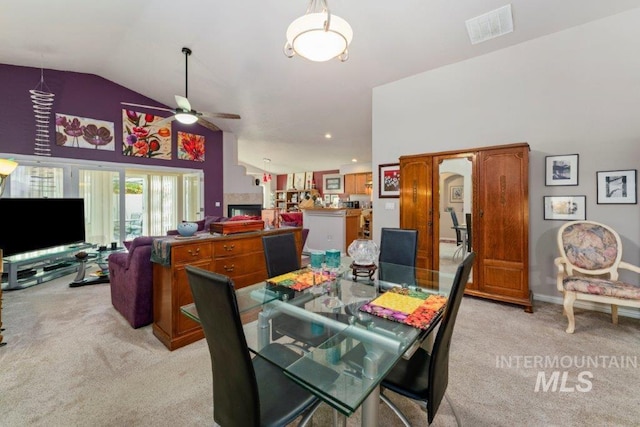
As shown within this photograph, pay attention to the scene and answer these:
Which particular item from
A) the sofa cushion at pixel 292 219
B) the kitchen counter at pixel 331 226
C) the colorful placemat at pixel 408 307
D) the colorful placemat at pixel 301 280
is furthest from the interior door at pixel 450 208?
the sofa cushion at pixel 292 219

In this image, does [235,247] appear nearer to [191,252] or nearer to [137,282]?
[191,252]

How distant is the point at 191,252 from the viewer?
7.61 ft

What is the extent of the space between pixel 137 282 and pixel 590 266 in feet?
14.9

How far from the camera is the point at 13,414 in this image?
157 centimetres

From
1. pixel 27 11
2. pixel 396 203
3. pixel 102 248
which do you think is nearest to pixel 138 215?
pixel 102 248

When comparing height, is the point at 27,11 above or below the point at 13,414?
above

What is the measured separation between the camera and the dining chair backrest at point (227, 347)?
86 cm

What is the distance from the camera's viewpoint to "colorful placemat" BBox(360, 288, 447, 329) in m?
1.32

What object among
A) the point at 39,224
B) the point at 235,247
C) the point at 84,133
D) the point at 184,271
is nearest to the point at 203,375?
the point at 184,271

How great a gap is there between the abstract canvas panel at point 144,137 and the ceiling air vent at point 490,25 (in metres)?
5.40

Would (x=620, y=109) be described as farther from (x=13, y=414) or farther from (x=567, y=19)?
(x=13, y=414)

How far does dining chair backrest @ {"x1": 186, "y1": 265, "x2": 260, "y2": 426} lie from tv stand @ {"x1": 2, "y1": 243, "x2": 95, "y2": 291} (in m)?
4.62

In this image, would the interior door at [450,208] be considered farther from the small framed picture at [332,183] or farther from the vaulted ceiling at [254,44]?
the small framed picture at [332,183]

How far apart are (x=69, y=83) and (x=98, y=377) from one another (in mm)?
5386
